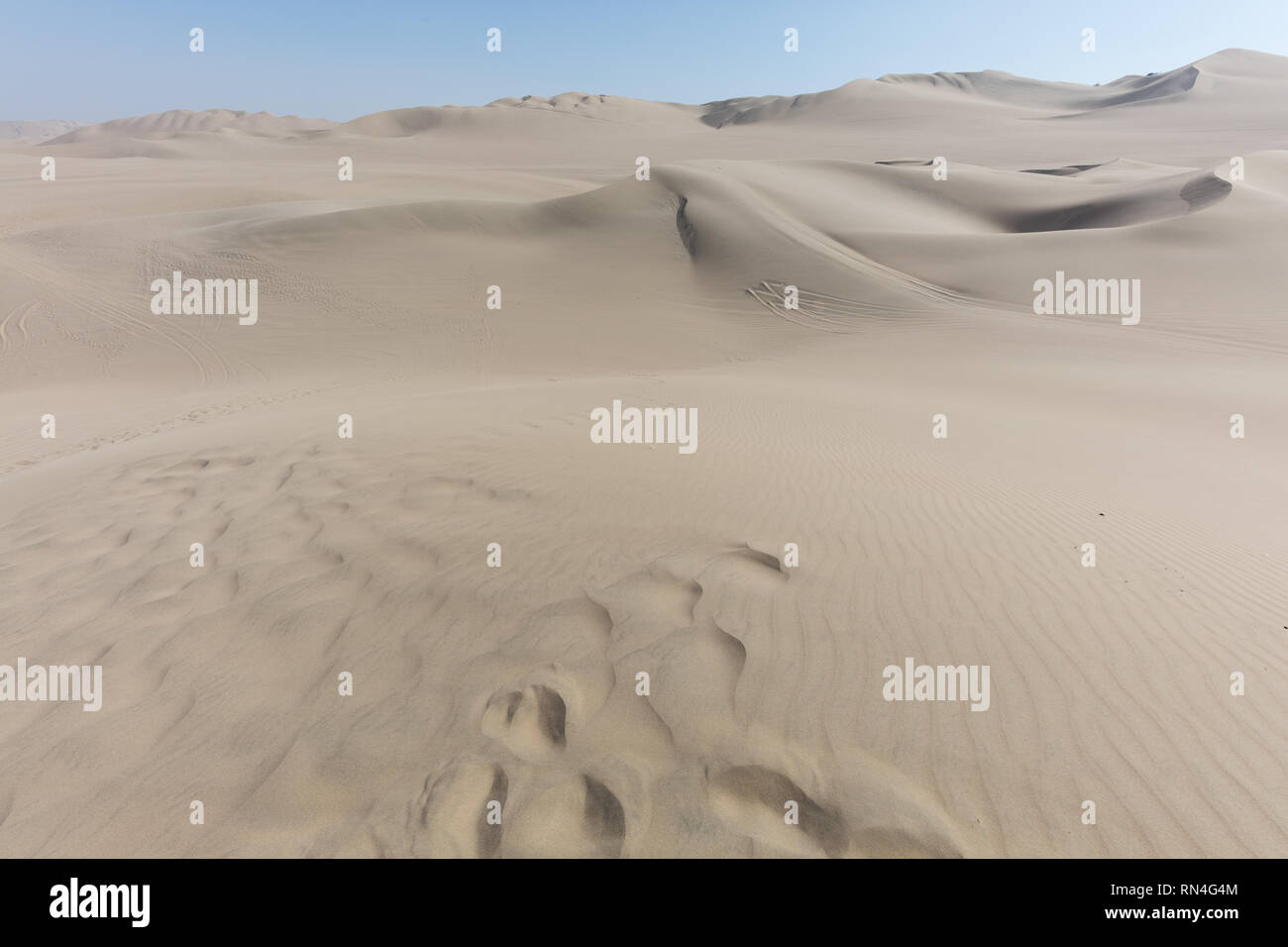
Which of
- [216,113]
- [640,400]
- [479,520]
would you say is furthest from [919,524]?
[216,113]

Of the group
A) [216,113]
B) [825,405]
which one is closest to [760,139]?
[825,405]

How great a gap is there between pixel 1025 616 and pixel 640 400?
589 centimetres

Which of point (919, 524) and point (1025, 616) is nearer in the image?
point (1025, 616)

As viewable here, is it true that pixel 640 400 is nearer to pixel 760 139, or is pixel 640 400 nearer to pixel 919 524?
pixel 919 524

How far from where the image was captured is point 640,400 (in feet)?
28.7

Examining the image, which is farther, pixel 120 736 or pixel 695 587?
pixel 695 587

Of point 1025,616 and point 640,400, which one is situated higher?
point 640,400

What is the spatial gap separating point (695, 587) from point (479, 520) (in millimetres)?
1783

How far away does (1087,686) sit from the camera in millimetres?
3049
